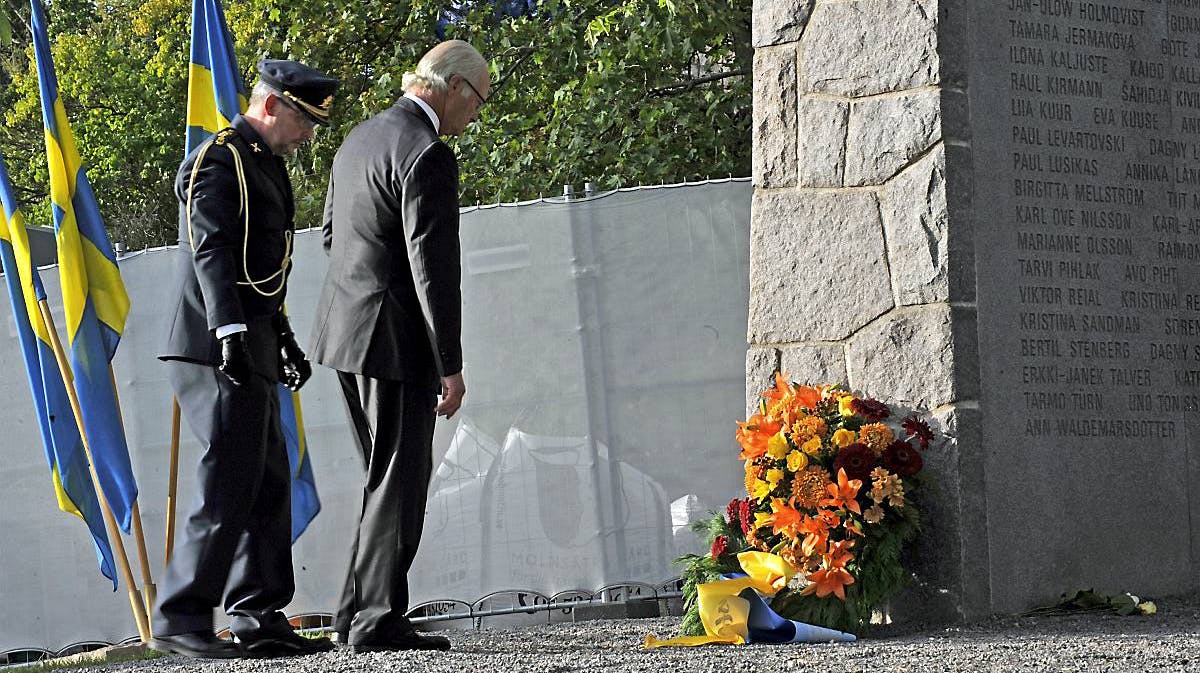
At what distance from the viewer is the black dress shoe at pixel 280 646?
4.97 metres

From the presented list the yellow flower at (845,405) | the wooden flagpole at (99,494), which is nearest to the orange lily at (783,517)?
the yellow flower at (845,405)

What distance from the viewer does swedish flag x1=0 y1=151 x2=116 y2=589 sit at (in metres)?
6.83

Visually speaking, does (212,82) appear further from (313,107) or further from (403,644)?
(403,644)

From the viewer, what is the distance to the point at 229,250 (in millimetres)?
5031

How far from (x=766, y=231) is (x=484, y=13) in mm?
7289

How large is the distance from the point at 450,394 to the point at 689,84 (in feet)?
24.7

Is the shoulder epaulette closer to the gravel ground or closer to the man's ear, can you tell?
the man's ear

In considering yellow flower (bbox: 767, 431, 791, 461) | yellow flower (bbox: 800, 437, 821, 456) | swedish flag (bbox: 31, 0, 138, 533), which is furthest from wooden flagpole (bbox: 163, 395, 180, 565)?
yellow flower (bbox: 800, 437, 821, 456)

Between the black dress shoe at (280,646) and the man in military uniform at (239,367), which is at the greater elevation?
the man in military uniform at (239,367)

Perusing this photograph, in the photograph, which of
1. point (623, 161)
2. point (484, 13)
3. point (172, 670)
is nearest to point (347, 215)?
point (172, 670)

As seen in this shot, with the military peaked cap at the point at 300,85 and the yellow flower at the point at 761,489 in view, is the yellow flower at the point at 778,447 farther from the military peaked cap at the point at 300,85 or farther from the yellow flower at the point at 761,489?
the military peaked cap at the point at 300,85

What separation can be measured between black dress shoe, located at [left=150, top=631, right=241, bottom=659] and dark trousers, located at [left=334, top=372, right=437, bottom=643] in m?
0.37

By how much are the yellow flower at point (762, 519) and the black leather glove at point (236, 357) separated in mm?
1704

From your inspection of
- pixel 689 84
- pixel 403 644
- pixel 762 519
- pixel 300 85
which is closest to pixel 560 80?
pixel 689 84
